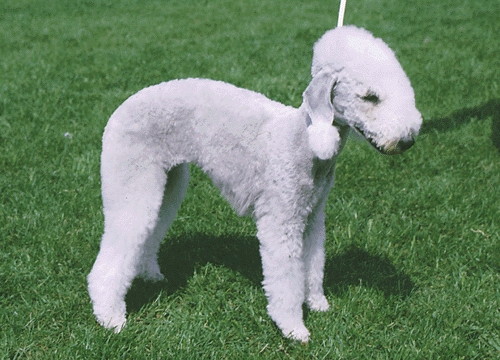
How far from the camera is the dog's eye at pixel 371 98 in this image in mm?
2293

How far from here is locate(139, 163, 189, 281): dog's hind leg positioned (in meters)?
3.26

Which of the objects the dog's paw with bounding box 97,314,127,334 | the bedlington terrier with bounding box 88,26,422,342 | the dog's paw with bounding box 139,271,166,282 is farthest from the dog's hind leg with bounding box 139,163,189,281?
the dog's paw with bounding box 97,314,127,334

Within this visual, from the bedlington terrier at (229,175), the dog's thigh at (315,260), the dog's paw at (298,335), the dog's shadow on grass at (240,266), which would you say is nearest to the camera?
the bedlington terrier at (229,175)

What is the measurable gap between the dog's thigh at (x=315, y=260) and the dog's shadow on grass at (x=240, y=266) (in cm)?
17

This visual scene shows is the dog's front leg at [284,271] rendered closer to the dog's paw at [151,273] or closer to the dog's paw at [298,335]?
the dog's paw at [298,335]

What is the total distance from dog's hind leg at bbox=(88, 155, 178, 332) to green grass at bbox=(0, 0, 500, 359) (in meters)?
0.15

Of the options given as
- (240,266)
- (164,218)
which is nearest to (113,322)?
(164,218)

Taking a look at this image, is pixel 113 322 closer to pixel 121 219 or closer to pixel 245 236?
pixel 121 219

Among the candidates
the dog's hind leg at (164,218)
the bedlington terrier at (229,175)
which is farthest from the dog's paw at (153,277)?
the bedlington terrier at (229,175)

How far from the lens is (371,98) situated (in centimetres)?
231

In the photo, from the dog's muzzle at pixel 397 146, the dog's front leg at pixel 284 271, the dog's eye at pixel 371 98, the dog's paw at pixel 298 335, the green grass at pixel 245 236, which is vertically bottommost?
the green grass at pixel 245 236

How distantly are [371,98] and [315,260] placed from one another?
1.08 m

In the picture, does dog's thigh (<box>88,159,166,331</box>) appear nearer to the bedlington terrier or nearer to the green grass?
the bedlington terrier

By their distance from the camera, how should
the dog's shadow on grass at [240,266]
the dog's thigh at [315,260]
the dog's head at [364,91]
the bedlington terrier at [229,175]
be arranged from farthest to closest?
the dog's shadow on grass at [240,266] → the dog's thigh at [315,260] → the bedlington terrier at [229,175] → the dog's head at [364,91]
